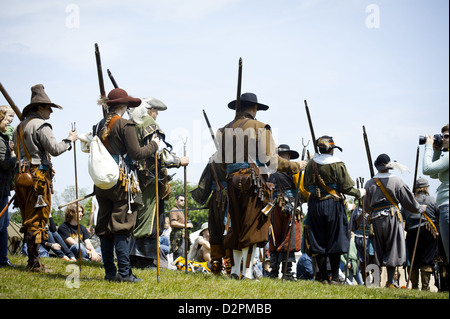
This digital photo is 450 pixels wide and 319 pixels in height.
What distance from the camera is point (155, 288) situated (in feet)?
A: 20.8

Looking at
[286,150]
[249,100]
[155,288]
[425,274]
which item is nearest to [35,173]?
[155,288]

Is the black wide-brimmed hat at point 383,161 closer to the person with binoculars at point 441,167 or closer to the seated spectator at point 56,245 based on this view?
the person with binoculars at point 441,167

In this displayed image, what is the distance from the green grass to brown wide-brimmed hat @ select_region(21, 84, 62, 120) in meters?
1.97

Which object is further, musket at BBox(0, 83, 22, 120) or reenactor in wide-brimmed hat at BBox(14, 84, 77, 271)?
musket at BBox(0, 83, 22, 120)

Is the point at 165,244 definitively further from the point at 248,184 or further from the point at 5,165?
the point at 248,184

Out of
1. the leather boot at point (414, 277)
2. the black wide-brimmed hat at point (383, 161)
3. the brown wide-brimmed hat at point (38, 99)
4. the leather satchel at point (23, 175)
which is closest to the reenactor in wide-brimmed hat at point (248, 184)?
the brown wide-brimmed hat at point (38, 99)

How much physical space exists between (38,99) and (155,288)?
2.83 m

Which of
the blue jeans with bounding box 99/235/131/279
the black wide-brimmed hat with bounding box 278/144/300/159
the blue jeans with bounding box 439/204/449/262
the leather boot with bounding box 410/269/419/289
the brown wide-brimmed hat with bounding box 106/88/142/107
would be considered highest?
the brown wide-brimmed hat with bounding box 106/88/142/107

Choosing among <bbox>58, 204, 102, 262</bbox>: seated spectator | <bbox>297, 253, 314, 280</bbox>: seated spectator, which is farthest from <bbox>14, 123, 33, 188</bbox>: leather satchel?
<bbox>297, 253, 314, 280</bbox>: seated spectator

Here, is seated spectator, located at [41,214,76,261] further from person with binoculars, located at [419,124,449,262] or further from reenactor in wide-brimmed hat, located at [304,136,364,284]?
person with binoculars, located at [419,124,449,262]

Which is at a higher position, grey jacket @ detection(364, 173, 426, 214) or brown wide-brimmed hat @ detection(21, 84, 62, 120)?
brown wide-brimmed hat @ detection(21, 84, 62, 120)

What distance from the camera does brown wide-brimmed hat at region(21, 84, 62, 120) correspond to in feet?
24.6

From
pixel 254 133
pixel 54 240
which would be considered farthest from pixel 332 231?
pixel 54 240

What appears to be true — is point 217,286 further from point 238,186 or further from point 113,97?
point 113,97
